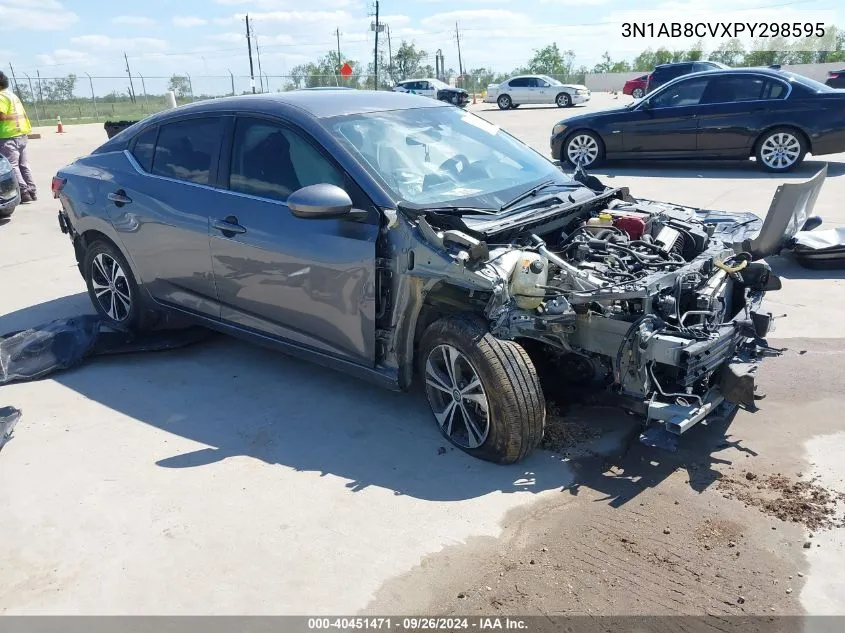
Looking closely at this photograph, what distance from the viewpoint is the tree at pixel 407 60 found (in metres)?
57.3

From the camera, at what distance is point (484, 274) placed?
3750 mm

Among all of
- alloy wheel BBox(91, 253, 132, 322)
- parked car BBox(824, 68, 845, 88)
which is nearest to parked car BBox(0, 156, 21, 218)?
alloy wheel BBox(91, 253, 132, 322)

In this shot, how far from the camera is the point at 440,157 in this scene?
4.68m

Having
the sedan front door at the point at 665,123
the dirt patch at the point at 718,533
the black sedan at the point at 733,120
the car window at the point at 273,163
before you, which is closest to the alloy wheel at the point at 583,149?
the black sedan at the point at 733,120

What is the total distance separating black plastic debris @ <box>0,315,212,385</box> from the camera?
538 centimetres

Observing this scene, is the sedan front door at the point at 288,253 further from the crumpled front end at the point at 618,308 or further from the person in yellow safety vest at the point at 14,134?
the person in yellow safety vest at the point at 14,134

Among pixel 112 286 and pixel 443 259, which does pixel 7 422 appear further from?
pixel 443 259

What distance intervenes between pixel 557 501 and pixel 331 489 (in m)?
1.16

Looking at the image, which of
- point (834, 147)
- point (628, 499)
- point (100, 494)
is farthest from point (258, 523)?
point (834, 147)

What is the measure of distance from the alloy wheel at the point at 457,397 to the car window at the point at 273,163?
1175 millimetres

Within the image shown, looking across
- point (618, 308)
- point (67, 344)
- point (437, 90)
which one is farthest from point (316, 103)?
point (437, 90)

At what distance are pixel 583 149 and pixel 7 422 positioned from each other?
11.1 meters

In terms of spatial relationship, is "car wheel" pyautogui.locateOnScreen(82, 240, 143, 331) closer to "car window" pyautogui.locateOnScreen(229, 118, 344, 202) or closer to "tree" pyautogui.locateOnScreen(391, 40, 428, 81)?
"car window" pyautogui.locateOnScreen(229, 118, 344, 202)

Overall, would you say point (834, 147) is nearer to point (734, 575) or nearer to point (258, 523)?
point (734, 575)
